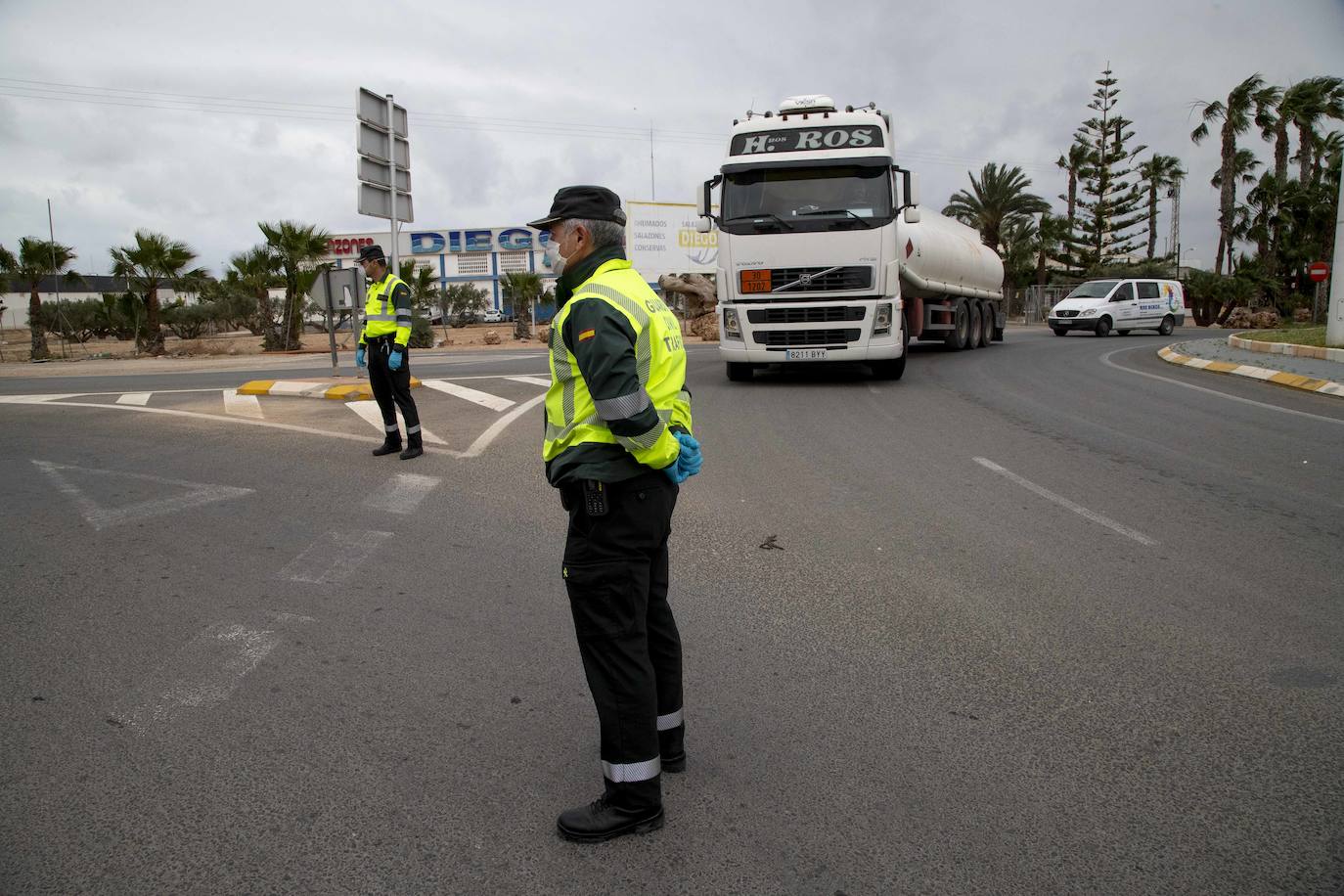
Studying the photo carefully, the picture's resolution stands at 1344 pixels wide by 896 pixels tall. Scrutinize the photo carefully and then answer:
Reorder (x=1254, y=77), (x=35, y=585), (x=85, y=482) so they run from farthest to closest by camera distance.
Result: (x=1254, y=77) < (x=85, y=482) < (x=35, y=585)

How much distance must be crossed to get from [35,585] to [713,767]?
4.03 meters

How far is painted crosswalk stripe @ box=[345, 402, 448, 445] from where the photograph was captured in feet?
32.8

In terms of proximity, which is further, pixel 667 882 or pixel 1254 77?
pixel 1254 77

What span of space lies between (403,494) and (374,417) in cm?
452

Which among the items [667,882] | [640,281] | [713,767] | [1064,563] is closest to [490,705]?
[713,767]

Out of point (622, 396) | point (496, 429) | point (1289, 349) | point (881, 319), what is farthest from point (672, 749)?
point (1289, 349)

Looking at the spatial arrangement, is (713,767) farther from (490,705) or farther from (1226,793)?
(1226,793)

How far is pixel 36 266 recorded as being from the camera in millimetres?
28250

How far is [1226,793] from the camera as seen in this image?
2.96 metres

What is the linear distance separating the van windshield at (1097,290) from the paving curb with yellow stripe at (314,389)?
26573 mm

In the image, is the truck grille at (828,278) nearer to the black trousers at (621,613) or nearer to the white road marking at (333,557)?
the white road marking at (333,557)

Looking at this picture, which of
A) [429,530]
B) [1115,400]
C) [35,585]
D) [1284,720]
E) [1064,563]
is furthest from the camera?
[1115,400]

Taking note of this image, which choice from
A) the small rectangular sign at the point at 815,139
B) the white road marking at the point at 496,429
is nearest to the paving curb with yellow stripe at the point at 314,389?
the white road marking at the point at 496,429

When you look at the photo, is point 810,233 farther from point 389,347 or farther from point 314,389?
point 314,389
